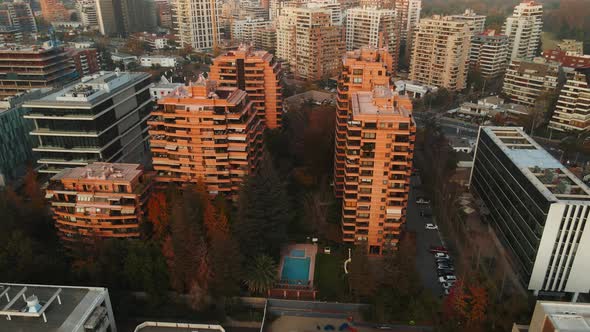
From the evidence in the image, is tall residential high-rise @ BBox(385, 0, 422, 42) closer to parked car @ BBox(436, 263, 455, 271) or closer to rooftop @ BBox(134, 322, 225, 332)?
parked car @ BBox(436, 263, 455, 271)

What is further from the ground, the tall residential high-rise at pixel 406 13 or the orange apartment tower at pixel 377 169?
the tall residential high-rise at pixel 406 13

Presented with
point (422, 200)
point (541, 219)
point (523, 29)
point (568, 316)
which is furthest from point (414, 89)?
point (568, 316)

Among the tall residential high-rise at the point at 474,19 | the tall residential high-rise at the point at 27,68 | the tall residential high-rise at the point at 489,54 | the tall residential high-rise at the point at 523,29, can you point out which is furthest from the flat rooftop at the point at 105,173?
the tall residential high-rise at the point at 523,29

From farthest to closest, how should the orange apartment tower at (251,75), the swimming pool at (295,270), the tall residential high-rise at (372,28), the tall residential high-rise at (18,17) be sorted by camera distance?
the tall residential high-rise at (18,17)
the tall residential high-rise at (372,28)
the orange apartment tower at (251,75)
the swimming pool at (295,270)

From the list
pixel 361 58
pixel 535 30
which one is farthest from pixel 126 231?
pixel 535 30

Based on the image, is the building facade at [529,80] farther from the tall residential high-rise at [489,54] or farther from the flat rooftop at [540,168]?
the flat rooftop at [540,168]

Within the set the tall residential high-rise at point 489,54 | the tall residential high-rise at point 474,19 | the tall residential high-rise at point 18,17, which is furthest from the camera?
the tall residential high-rise at point 18,17
